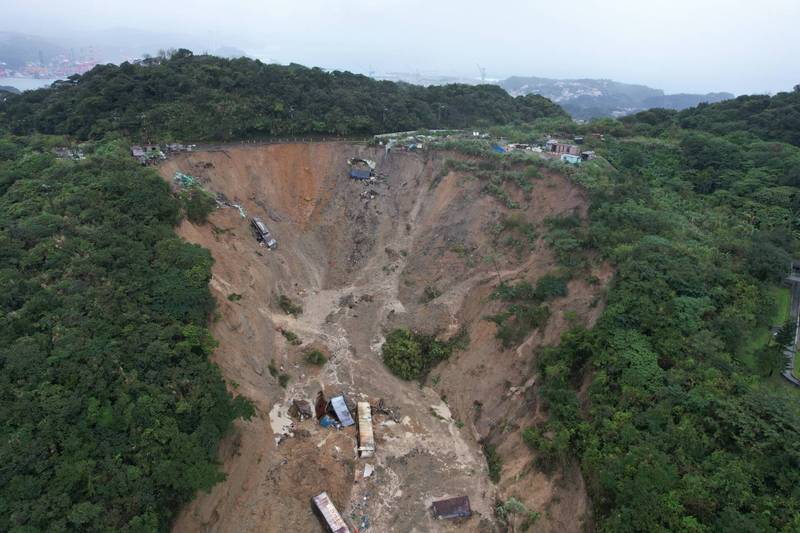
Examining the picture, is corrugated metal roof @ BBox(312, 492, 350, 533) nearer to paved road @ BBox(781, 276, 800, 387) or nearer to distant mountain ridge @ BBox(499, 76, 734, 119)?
paved road @ BBox(781, 276, 800, 387)

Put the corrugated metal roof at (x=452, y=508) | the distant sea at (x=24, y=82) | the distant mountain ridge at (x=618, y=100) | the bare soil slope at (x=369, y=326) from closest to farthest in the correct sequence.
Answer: the corrugated metal roof at (x=452, y=508)
the bare soil slope at (x=369, y=326)
the distant sea at (x=24, y=82)
the distant mountain ridge at (x=618, y=100)

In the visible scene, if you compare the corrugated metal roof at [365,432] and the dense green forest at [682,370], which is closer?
the dense green forest at [682,370]

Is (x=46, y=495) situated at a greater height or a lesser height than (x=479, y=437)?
greater

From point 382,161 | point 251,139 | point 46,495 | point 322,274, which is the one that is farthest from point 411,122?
point 46,495

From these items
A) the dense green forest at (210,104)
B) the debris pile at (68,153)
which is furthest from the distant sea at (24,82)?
the debris pile at (68,153)

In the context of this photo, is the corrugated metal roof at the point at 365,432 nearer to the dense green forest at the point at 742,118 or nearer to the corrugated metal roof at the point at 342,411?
the corrugated metal roof at the point at 342,411

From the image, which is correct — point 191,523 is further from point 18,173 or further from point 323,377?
point 18,173
